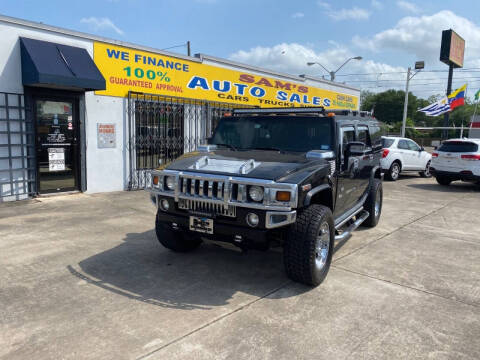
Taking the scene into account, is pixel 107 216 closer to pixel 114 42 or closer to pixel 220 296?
pixel 220 296

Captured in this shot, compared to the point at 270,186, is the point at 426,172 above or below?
below

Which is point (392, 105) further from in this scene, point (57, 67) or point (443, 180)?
point (57, 67)

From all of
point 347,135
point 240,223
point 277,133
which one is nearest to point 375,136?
point 347,135

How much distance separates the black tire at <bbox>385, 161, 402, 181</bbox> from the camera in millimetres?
13572

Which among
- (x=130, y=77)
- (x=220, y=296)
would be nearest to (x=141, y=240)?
(x=220, y=296)

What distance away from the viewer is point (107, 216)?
7227 mm

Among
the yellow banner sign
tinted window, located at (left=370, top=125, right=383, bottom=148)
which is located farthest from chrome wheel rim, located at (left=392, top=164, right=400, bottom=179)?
tinted window, located at (left=370, top=125, right=383, bottom=148)

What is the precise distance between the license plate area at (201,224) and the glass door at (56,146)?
20.0ft

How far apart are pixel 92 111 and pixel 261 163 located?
6687 mm

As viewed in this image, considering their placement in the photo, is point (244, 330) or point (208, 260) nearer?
point (244, 330)

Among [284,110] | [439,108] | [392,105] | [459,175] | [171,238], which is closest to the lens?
[171,238]

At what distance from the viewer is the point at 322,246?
14.0 feet

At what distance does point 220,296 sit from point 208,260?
1054mm

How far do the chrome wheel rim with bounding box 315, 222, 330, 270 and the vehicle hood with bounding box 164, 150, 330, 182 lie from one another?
0.67 metres
